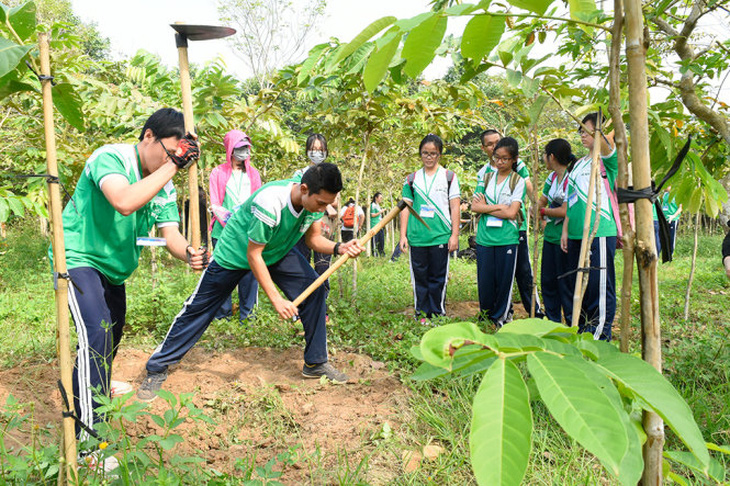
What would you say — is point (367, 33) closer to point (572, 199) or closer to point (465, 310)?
point (572, 199)

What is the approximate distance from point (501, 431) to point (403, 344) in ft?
11.1

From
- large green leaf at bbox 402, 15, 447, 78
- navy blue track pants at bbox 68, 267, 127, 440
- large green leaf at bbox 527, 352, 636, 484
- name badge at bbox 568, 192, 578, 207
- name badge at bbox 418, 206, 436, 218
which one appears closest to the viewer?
large green leaf at bbox 527, 352, 636, 484

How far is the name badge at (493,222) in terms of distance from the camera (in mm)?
4633

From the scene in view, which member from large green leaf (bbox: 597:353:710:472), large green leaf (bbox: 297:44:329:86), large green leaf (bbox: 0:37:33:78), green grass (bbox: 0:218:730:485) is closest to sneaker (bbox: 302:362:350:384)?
green grass (bbox: 0:218:730:485)

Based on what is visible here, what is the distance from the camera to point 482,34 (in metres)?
0.97

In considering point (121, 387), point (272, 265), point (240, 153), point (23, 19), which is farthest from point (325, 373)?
point (23, 19)

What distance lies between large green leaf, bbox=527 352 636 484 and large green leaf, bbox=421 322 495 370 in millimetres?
78

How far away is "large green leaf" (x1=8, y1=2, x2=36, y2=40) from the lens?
1.23 m

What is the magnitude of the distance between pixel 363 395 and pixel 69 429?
192 centimetres

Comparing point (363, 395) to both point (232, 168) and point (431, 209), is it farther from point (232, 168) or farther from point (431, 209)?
point (232, 168)

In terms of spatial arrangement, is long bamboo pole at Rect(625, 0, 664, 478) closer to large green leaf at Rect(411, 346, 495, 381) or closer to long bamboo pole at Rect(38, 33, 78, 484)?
large green leaf at Rect(411, 346, 495, 381)

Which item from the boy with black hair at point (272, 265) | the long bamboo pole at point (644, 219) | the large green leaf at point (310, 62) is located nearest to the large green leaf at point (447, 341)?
the long bamboo pole at point (644, 219)

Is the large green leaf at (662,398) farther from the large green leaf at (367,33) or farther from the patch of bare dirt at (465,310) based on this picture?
the patch of bare dirt at (465,310)

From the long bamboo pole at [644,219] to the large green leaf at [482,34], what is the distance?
230 millimetres
